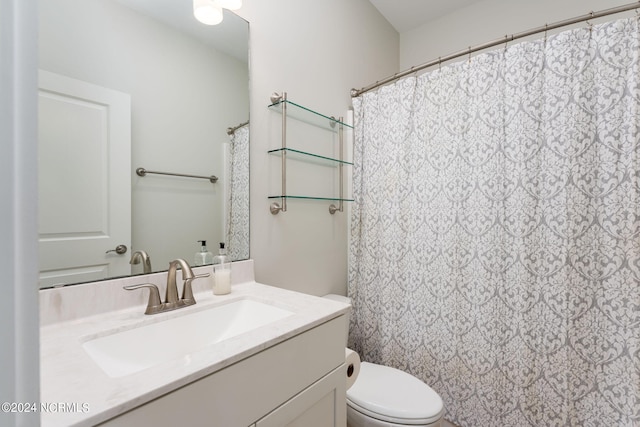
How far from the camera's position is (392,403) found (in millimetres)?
1218

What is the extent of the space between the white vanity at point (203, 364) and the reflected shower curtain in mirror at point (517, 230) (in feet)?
2.78

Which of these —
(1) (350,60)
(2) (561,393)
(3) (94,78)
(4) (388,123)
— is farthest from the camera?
(1) (350,60)

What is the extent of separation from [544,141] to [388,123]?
2.61 feet

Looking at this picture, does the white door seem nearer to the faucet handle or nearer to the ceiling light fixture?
the faucet handle

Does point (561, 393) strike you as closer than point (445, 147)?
Yes

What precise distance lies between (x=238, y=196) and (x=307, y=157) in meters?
0.51

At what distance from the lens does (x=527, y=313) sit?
53.0 inches

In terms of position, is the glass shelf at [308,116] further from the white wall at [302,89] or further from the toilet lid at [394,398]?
the toilet lid at [394,398]

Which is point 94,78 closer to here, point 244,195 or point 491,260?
point 244,195

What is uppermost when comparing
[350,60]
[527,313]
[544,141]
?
[350,60]

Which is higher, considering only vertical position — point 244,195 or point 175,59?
point 175,59

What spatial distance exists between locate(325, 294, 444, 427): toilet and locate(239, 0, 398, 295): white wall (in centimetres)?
57

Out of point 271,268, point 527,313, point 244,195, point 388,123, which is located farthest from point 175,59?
point 527,313

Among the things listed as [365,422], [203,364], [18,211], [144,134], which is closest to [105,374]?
[203,364]
